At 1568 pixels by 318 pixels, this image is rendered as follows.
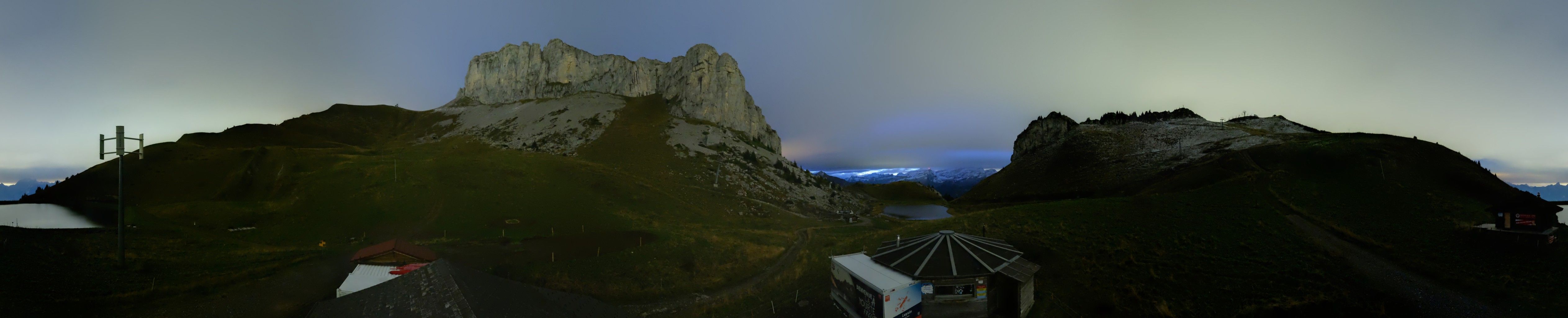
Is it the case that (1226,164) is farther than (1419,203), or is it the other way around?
(1226,164)

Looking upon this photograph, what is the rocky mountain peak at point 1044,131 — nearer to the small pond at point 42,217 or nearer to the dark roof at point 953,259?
the dark roof at point 953,259

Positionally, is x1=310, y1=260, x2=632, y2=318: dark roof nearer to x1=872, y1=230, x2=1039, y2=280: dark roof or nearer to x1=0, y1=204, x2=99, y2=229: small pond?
x1=872, y1=230, x2=1039, y2=280: dark roof

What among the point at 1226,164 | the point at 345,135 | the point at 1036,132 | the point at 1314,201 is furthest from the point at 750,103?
the point at 1314,201

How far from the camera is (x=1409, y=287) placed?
1383cm

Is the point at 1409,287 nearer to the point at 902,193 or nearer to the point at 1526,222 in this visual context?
the point at 1526,222

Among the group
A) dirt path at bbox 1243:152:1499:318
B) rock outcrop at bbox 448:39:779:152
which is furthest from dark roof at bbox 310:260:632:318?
rock outcrop at bbox 448:39:779:152

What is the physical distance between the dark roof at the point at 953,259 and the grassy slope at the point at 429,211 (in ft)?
35.3

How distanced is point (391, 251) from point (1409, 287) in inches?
1260

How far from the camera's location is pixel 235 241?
19.1m

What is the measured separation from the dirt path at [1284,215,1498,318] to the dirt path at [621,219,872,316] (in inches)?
876

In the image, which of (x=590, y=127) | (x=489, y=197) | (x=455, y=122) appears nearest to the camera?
(x=489, y=197)

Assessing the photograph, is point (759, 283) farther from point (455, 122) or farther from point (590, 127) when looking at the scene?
point (455, 122)

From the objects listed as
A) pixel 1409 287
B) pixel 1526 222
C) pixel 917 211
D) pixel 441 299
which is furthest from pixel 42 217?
pixel 917 211

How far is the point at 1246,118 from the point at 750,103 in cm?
10153
